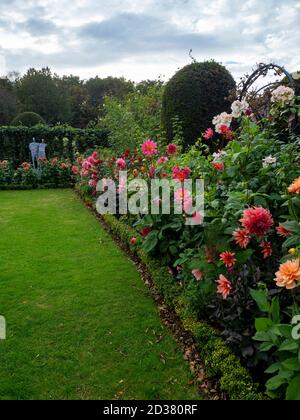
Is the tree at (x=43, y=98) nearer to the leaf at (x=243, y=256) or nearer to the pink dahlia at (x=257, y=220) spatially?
the leaf at (x=243, y=256)

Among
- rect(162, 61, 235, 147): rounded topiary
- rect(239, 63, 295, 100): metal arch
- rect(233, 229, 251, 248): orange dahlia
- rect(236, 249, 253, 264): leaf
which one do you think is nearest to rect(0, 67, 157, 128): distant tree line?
rect(162, 61, 235, 147): rounded topiary

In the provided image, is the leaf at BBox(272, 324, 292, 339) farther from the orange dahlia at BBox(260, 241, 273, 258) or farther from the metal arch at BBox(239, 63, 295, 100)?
the metal arch at BBox(239, 63, 295, 100)

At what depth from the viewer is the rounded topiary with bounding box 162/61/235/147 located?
666cm

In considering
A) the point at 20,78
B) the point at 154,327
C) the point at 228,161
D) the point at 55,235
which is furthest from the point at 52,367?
the point at 20,78

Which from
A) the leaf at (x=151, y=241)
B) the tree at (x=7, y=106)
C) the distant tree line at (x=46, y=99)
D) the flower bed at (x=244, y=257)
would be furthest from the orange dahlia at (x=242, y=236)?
the tree at (x=7, y=106)

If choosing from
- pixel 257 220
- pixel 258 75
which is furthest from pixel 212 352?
pixel 258 75

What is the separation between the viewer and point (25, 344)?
98.3 inches

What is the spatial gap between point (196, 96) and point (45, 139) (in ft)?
21.8

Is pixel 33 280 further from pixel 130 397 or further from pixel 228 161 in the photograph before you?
pixel 228 161

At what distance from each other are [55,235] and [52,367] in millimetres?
2933

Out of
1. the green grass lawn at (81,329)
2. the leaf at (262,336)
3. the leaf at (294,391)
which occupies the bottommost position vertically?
the green grass lawn at (81,329)

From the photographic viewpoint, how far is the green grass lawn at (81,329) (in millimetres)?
2082

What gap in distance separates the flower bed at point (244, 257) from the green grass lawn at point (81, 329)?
0.30 metres
